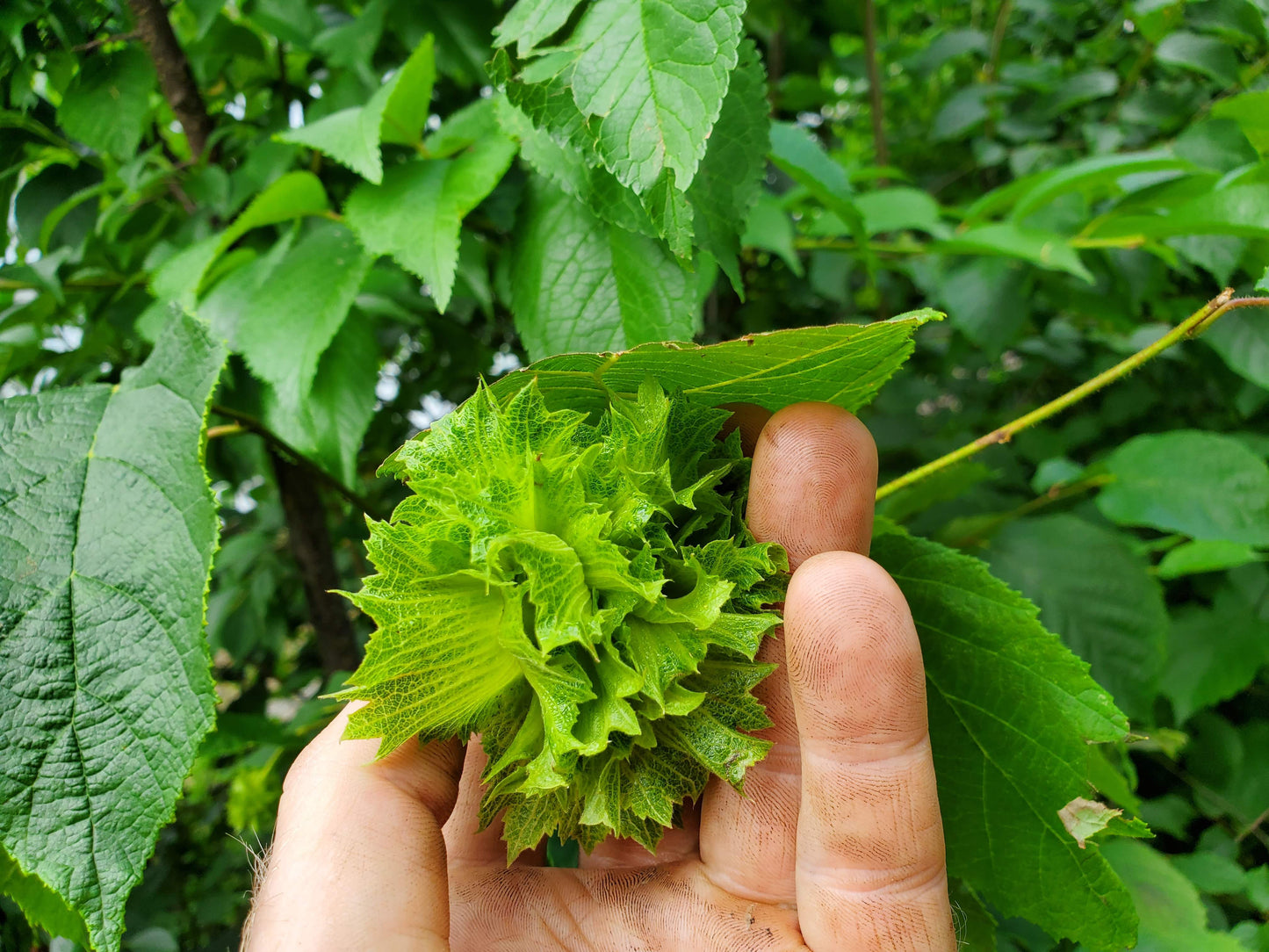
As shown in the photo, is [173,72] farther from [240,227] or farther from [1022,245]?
[1022,245]

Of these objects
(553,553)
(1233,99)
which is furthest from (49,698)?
(1233,99)

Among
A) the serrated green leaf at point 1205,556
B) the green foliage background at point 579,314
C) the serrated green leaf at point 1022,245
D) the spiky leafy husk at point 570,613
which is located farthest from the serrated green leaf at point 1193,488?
the spiky leafy husk at point 570,613

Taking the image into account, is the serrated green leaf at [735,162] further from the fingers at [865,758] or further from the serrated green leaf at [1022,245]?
the serrated green leaf at [1022,245]

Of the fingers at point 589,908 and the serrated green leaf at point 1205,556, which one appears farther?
the serrated green leaf at point 1205,556

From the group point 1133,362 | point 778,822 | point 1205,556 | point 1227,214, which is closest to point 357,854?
point 778,822

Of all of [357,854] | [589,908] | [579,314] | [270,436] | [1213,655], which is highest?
[579,314]

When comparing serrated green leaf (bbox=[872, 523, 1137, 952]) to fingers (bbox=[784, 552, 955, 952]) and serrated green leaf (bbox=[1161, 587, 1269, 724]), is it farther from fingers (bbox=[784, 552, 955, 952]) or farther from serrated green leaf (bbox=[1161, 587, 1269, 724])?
serrated green leaf (bbox=[1161, 587, 1269, 724])

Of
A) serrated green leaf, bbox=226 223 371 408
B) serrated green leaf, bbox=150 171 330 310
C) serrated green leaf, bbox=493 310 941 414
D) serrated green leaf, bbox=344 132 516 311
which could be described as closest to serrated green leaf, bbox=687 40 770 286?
serrated green leaf, bbox=493 310 941 414

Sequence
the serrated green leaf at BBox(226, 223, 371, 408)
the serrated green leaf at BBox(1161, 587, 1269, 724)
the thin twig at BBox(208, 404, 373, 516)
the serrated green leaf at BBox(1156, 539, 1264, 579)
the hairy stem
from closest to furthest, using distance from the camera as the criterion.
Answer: the hairy stem
the serrated green leaf at BBox(226, 223, 371, 408)
the thin twig at BBox(208, 404, 373, 516)
the serrated green leaf at BBox(1156, 539, 1264, 579)
the serrated green leaf at BBox(1161, 587, 1269, 724)
